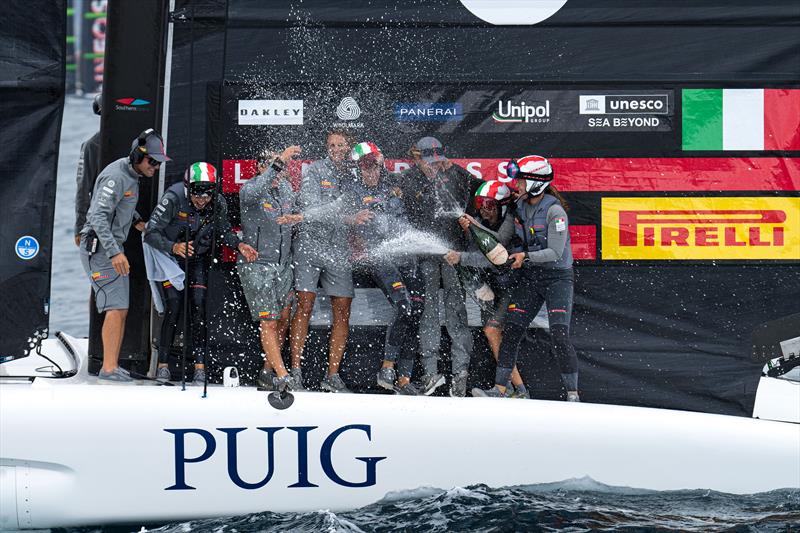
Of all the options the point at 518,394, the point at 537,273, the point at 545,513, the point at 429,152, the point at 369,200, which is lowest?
the point at 545,513

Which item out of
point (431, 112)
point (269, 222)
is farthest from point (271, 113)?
point (431, 112)

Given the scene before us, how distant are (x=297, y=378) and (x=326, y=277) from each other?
1.77 feet

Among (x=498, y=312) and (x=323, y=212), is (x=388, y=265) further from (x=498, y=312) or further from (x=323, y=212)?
(x=498, y=312)

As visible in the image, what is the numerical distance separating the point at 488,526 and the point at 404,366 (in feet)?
3.46

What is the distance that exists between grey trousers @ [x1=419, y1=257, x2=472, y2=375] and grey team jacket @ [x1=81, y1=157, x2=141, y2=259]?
1.51 metres

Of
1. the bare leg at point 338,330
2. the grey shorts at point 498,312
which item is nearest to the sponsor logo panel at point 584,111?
the grey shorts at point 498,312

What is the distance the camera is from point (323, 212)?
6148 millimetres

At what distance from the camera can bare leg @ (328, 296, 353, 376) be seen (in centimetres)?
621

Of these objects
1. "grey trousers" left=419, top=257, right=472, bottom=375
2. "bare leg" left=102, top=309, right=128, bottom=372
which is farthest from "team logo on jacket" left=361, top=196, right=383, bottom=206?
"bare leg" left=102, top=309, right=128, bottom=372

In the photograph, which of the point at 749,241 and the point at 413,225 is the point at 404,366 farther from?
the point at 749,241

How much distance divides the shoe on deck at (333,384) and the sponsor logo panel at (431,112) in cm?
137

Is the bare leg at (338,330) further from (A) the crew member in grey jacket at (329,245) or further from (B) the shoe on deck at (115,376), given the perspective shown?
(B) the shoe on deck at (115,376)

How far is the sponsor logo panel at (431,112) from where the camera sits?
6.24 m

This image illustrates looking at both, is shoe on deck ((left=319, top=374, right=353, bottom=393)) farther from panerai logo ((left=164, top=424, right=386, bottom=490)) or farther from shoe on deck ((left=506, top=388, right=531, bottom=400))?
shoe on deck ((left=506, top=388, right=531, bottom=400))
